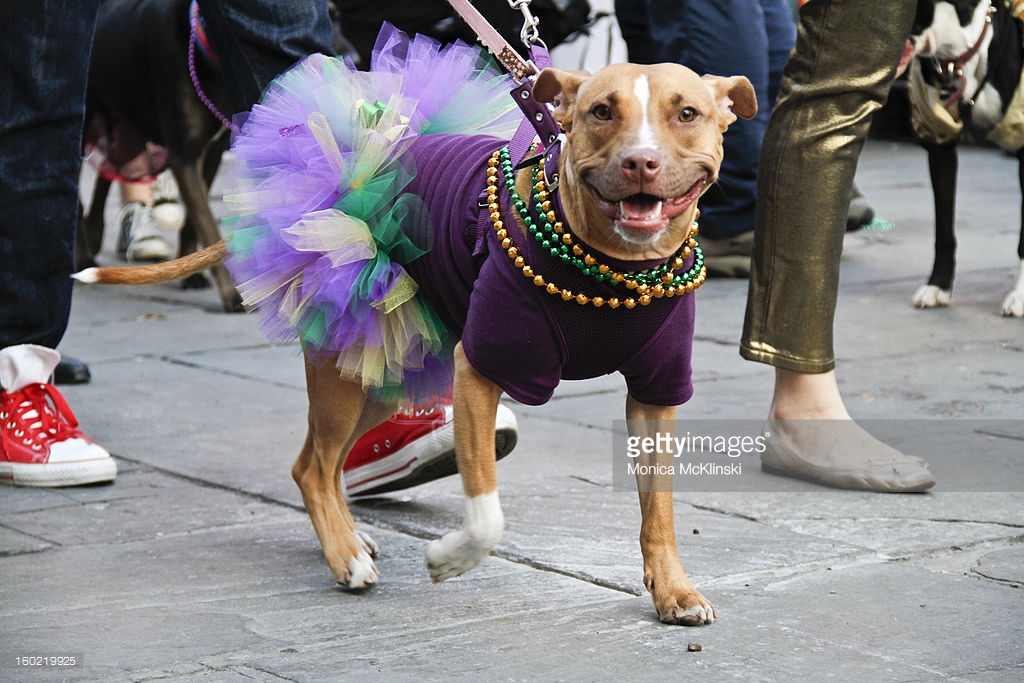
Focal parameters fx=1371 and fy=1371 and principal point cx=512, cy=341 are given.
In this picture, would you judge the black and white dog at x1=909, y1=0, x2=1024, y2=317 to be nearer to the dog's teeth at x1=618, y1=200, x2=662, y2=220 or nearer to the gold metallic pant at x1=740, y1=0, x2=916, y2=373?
the gold metallic pant at x1=740, y1=0, x2=916, y2=373

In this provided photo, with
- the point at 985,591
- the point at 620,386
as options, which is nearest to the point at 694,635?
the point at 985,591

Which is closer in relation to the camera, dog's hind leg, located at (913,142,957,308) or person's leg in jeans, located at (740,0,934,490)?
person's leg in jeans, located at (740,0,934,490)

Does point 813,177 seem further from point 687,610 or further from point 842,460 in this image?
point 687,610

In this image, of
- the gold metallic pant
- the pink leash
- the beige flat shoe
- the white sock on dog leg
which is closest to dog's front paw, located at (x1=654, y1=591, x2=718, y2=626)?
the white sock on dog leg

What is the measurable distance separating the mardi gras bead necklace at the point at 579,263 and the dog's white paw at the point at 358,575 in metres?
0.71

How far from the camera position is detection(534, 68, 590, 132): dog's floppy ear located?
2336 millimetres

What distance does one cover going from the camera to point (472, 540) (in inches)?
95.6

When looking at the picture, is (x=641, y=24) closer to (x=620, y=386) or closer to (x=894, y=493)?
(x=620, y=386)

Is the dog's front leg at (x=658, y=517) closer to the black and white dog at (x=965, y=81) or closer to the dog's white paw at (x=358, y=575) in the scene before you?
the dog's white paw at (x=358, y=575)

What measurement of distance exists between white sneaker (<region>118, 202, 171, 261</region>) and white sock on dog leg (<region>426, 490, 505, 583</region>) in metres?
4.56

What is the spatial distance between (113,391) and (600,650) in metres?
2.52

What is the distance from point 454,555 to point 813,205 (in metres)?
1.47

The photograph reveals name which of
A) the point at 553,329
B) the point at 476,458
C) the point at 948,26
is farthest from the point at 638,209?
the point at 948,26

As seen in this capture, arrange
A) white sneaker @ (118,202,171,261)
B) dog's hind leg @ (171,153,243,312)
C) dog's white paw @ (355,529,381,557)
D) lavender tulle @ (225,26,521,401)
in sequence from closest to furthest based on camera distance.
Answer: lavender tulle @ (225,26,521,401), dog's white paw @ (355,529,381,557), dog's hind leg @ (171,153,243,312), white sneaker @ (118,202,171,261)
